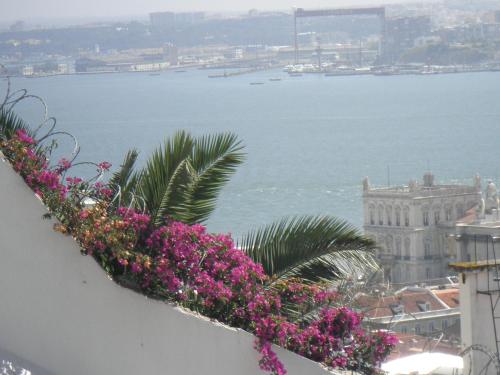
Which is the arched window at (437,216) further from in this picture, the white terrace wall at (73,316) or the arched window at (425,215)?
the white terrace wall at (73,316)

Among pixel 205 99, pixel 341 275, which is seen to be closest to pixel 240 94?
pixel 205 99

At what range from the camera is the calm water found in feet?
242

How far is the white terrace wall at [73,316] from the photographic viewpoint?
163 inches

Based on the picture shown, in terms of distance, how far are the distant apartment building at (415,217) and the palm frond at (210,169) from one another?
1784 inches

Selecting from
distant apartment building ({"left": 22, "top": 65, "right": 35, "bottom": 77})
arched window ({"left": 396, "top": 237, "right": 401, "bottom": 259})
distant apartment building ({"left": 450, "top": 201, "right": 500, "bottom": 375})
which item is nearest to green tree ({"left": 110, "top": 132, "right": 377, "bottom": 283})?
distant apartment building ({"left": 450, "top": 201, "right": 500, "bottom": 375})

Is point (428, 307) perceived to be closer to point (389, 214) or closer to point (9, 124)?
point (389, 214)

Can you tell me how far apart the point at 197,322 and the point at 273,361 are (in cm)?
23

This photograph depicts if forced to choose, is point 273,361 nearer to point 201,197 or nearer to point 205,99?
point 201,197

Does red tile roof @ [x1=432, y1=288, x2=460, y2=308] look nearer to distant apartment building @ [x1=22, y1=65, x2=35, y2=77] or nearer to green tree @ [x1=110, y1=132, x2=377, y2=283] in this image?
green tree @ [x1=110, y1=132, x2=377, y2=283]

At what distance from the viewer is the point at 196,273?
14.6 ft

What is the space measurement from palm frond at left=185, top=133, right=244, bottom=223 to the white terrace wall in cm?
64

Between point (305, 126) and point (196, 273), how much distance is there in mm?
111336

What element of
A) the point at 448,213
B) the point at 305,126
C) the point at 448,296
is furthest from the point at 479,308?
the point at 305,126

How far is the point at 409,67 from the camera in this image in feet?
642
